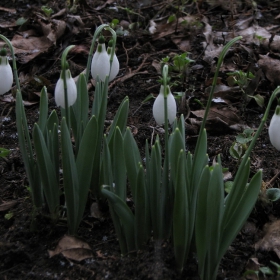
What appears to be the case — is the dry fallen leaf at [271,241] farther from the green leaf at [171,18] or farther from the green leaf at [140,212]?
the green leaf at [171,18]

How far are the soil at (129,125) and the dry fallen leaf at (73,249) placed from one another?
0.06 ft

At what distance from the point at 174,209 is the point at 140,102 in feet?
5.19

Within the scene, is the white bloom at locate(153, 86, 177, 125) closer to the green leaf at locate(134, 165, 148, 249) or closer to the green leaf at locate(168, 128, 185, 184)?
the green leaf at locate(168, 128, 185, 184)

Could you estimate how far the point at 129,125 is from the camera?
9.41 ft

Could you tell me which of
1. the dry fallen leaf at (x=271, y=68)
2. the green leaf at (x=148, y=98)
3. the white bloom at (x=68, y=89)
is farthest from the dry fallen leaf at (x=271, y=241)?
the dry fallen leaf at (x=271, y=68)

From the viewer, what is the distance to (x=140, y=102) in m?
3.13

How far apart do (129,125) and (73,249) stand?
111 centimetres

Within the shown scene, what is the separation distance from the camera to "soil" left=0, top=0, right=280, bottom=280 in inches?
Answer: 71.2

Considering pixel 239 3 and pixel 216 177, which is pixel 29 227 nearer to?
pixel 216 177

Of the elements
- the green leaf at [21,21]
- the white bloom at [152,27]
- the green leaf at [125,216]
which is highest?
the green leaf at [125,216]

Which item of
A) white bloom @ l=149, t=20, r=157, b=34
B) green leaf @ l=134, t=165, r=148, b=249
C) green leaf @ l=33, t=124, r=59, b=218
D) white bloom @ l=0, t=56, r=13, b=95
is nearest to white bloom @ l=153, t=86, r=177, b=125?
green leaf @ l=134, t=165, r=148, b=249

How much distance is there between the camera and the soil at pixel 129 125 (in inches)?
71.2

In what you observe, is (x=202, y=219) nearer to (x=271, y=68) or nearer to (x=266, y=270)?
(x=266, y=270)

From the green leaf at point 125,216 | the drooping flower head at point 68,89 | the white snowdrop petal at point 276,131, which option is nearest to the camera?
the white snowdrop petal at point 276,131
